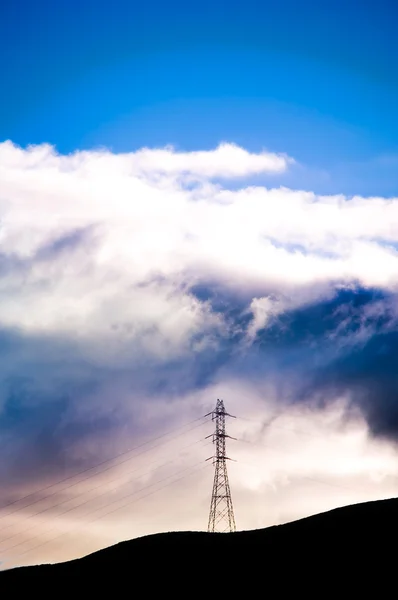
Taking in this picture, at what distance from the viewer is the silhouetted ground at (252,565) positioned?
60.2 meters

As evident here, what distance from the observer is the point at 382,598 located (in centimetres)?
5428

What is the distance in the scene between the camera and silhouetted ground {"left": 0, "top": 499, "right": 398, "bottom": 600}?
6025 cm

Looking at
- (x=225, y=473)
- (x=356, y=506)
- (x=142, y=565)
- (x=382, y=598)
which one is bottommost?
(x=382, y=598)

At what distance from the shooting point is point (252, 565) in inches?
2721

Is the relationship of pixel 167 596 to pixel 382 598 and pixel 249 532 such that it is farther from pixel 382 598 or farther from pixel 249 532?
pixel 382 598

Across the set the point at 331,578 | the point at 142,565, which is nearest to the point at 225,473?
the point at 142,565

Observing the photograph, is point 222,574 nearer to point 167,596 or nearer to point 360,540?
point 167,596

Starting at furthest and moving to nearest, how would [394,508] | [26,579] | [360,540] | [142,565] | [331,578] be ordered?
[26,579]
[142,565]
[394,508]
[360,540]
[331,578]

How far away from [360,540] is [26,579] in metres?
42.4

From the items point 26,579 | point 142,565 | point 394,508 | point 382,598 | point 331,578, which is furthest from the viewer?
point 26,579

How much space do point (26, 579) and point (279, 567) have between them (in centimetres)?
3466

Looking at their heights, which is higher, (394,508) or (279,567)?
(394,508)

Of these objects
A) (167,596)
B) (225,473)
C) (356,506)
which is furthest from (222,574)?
(225,473)

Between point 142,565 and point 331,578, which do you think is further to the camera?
point 142,565
